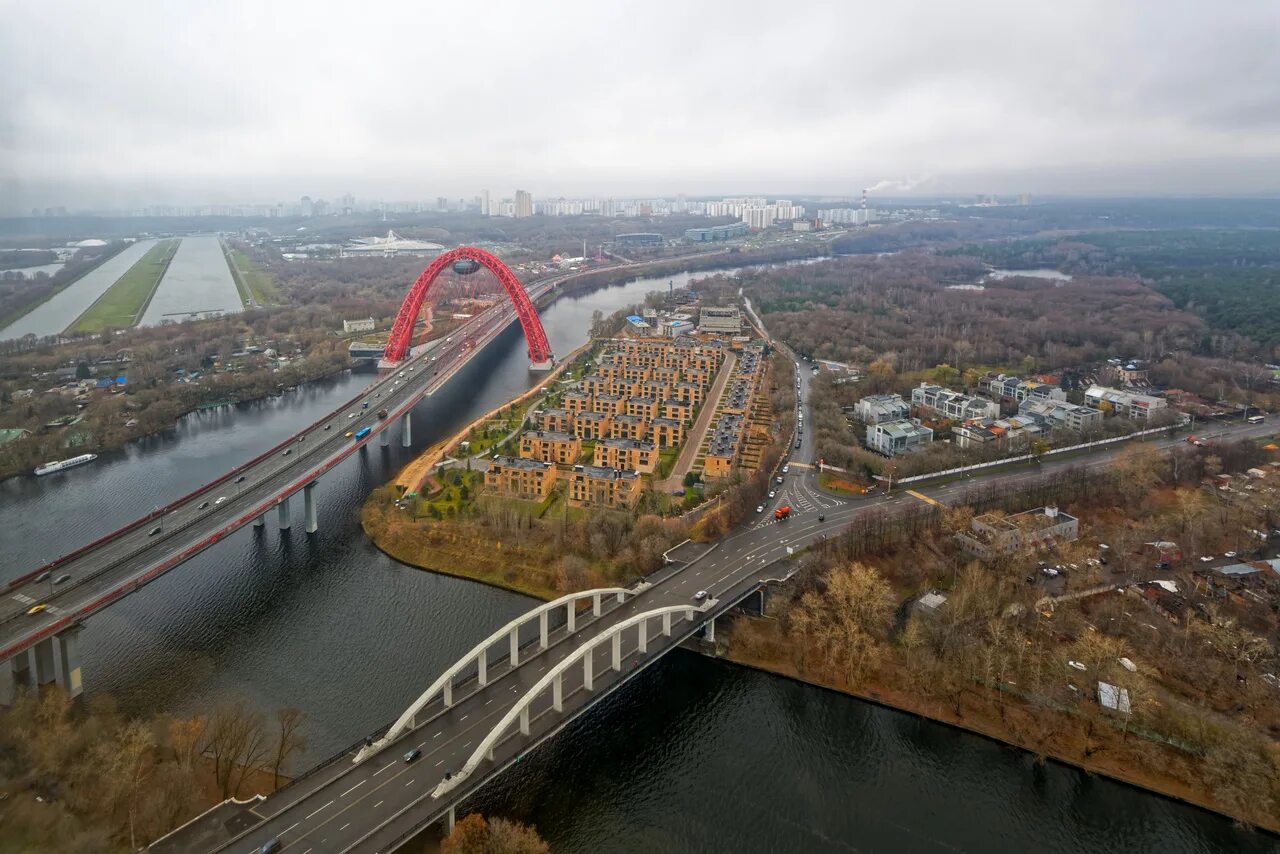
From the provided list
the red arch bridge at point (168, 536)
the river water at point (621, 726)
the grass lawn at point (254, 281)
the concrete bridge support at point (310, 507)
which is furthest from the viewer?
the grass lawn at point (254, 281)

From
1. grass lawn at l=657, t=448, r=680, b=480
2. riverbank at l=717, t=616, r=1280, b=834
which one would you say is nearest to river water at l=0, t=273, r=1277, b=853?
riverbank at l=717, t=616, r=1280, b=834

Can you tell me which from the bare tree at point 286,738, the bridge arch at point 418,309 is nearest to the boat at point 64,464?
the bridge arch at point 418,309

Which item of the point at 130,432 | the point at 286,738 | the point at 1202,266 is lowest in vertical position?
the point at 286,738

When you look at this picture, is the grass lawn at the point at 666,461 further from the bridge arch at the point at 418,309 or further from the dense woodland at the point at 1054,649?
the bridge arch at the point at 418,309

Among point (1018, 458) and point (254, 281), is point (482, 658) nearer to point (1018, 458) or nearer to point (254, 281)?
point (1018, 458)

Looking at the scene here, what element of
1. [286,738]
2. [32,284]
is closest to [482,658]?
[286,738]

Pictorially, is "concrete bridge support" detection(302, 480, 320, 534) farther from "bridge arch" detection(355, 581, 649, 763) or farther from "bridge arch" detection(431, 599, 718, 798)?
"bridge arch" detection(431, 599, 718, 798)

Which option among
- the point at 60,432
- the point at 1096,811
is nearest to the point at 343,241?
the point at 60,432
